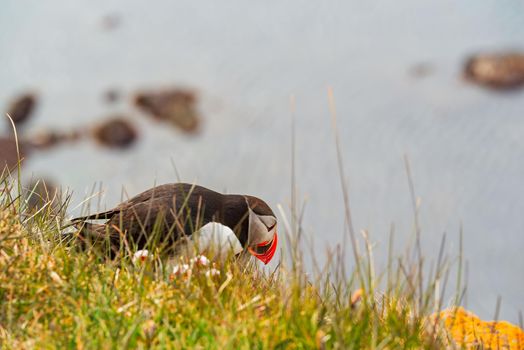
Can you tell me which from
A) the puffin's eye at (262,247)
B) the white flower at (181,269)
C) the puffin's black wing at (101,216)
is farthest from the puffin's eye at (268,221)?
the white flower at (181,269)

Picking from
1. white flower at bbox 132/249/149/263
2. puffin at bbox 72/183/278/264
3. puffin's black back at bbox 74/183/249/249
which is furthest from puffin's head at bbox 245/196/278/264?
white flower at bbox 132/249/149/263

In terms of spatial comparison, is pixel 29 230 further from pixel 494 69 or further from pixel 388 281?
pixel 494 69

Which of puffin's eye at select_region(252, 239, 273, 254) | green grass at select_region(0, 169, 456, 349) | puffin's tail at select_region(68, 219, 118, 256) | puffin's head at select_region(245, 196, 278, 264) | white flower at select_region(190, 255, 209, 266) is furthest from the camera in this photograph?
puffin's eye at select_region(252, 239, 273, 254)

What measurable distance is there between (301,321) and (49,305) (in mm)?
1374

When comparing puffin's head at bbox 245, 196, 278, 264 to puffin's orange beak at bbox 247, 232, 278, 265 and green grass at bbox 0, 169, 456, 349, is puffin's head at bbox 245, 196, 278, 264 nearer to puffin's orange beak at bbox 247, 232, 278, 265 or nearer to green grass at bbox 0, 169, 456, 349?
puffin's orange beak at bbox 247, 232, 278, 265

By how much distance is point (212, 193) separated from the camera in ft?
19.3

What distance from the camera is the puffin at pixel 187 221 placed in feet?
16.6

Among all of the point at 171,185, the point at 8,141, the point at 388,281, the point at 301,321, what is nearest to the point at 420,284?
the point at 388,281

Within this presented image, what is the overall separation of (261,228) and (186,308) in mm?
2564

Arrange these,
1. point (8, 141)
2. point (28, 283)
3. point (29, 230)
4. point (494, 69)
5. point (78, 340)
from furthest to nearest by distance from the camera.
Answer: point (494, 69) < point (8, 141) < point (29, 230) < point (28, 283) < point (78, 340)

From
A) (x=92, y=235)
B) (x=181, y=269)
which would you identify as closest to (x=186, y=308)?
(x=181, y=269)

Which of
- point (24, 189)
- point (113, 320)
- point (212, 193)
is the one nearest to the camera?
point (113, 320)

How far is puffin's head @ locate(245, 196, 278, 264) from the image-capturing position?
20.1ft

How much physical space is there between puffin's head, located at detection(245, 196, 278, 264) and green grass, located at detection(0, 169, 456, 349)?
175 cm
